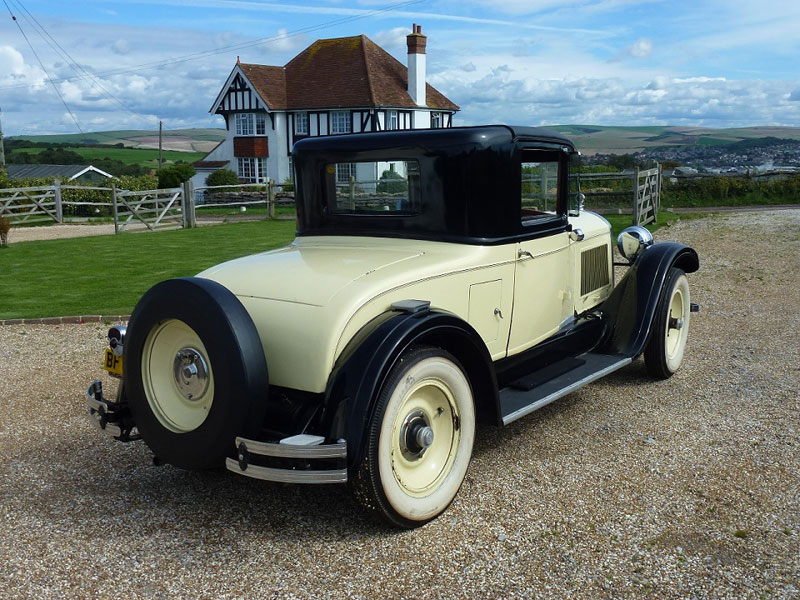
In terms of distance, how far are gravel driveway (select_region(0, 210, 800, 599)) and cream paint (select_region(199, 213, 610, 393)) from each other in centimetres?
77

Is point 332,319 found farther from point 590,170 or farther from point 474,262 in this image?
point 590,170

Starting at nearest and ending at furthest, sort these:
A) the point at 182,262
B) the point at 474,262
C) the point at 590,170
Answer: the point at 474,262
the point at 182,262
the point at 590,170

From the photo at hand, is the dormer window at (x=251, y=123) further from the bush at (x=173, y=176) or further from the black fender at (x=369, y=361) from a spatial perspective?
the black fender at (x=369, y=361)

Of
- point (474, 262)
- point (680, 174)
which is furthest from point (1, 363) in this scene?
point (680, 174)

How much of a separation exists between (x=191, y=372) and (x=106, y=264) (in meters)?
10.5

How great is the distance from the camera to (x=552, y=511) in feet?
12.4

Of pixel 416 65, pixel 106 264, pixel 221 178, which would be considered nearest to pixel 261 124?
pixel 221 178

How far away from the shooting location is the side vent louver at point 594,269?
5.68 meters

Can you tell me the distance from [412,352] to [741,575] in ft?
5.69

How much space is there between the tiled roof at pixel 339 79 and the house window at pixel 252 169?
3.79 m

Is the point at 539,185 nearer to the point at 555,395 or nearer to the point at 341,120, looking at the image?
the point at 555,395

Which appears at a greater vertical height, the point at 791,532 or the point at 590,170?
the point at 590,170

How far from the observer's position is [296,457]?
314 centimetres

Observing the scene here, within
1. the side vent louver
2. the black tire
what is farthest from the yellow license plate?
the side vent louver
